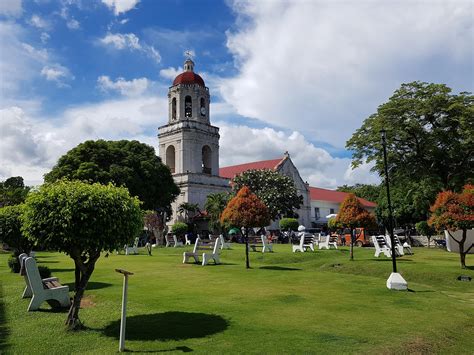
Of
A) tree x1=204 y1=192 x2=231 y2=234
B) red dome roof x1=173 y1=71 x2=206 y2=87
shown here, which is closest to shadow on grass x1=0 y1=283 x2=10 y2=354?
tree x1=204 y1=192 x2=231 y2=234

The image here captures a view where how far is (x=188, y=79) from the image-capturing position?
2096 inches

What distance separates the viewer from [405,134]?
29.5 metres

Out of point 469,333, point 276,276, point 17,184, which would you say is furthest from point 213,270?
point 17,184

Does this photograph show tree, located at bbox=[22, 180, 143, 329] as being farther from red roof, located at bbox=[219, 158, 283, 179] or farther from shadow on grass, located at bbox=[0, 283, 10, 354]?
red roof, located at bbox=[219, 158, 283, 179]

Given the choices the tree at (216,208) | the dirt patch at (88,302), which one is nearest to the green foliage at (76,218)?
the dirt patch at (88,302)

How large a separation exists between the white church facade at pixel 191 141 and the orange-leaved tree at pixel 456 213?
37434 millimetres

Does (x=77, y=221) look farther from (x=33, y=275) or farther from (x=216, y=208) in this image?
(x=216, y=208)

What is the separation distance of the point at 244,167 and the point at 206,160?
11522mm

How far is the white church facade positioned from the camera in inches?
2071

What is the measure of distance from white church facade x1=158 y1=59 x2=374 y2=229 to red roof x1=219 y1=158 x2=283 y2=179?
9557mm

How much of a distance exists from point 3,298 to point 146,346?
6201 millimetres

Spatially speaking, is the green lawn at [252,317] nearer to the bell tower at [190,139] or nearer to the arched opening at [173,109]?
the bell tower at [190,139]

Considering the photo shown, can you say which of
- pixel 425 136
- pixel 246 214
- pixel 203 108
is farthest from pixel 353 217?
pixel 203 108

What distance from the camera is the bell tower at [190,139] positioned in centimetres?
5259
